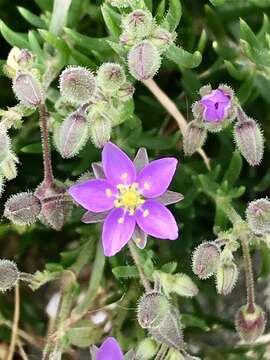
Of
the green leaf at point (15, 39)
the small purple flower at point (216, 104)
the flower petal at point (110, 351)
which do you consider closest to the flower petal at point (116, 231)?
the flower petal at point (110, 351)

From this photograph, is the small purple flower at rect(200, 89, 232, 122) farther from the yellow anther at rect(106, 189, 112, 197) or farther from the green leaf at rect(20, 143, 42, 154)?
the green leaf at rect(20, 143, 42, 154)

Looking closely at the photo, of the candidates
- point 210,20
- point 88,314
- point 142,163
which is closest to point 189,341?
point 88,314

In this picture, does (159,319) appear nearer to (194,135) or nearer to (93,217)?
(93,217)

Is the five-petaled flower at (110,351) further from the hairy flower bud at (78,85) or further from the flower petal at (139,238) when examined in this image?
the hairy flower bud at (78,85)

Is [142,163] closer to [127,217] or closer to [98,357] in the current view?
[127,217]

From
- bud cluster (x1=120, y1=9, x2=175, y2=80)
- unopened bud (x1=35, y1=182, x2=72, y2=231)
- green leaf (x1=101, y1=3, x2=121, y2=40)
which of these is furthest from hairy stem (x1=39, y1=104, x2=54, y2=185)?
green leaf (x1=101, y1=3, x2=121, y2=40)

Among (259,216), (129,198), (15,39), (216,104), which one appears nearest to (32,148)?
(15,39)

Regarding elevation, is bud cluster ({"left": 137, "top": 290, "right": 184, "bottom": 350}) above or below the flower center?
below
